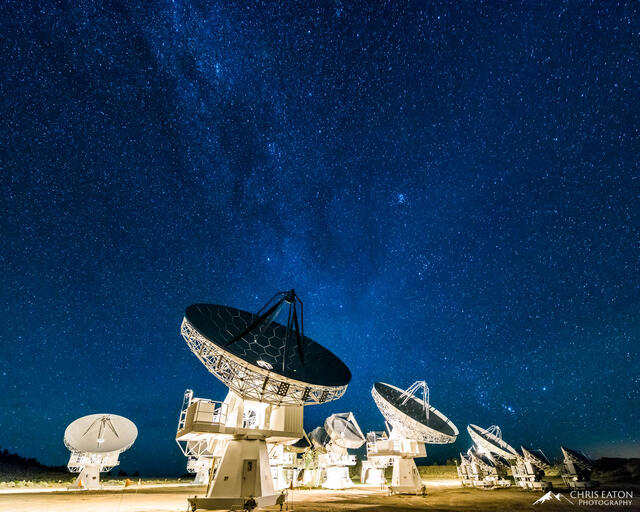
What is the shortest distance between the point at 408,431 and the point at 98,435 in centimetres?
2518

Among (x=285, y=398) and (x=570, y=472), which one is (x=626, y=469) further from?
(x=285, y=398)

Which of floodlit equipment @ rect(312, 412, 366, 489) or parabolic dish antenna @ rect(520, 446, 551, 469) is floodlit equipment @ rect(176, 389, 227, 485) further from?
parabolic dish antenna @ rect(520, 446, 551, 469)

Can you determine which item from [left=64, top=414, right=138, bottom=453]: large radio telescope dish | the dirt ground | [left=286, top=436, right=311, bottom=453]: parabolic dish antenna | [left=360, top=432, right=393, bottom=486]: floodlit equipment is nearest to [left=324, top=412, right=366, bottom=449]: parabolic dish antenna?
[left=360, top=432, right=393, bottom=486]: floodlit equipment

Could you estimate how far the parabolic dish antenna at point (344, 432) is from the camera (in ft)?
113

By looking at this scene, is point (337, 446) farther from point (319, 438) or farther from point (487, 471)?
point (487, 471)

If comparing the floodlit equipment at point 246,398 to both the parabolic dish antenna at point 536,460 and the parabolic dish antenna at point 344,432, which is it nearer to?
the parabolic dish antenna at point 344,432

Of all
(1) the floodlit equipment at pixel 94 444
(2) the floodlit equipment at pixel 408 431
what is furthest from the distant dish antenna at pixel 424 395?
(1) the floodlit equipment at pixel 94 444

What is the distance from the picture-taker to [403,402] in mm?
27203

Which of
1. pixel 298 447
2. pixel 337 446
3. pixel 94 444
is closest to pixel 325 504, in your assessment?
pixel 298 447

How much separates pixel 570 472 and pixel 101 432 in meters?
39.0

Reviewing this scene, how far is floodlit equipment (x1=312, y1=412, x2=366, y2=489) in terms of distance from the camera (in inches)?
1352

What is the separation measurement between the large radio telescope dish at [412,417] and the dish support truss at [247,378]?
1219cm

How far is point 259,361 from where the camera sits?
15.4 m

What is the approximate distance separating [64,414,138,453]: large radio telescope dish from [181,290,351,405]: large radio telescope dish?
68.7ft
